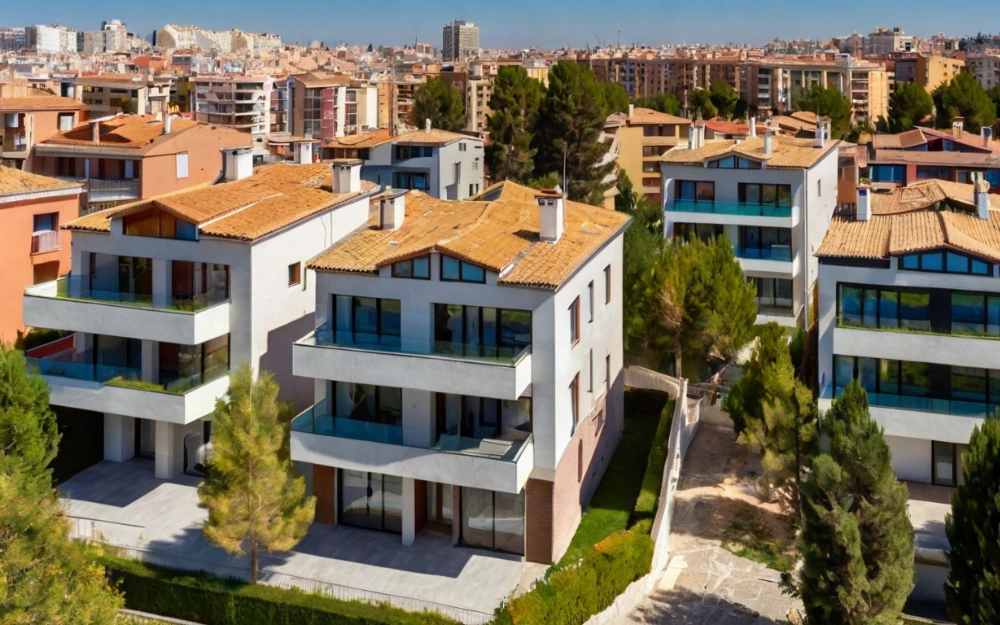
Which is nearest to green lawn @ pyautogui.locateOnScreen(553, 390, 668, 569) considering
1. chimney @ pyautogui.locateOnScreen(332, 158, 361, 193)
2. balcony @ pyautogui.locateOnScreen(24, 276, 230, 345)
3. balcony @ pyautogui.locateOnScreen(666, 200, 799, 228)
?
balcony @ pyautogui.locateOnScreen(666, 200, 799, 228)

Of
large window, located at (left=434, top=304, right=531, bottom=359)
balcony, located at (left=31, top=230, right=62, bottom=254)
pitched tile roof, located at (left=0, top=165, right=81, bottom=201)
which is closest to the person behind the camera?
large window, located at (left=434, top=304, right=531, bottom=359)

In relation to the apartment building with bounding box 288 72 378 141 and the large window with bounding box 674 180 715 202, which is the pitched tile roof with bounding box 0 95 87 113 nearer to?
the large window with bounding box 674 180 715 202

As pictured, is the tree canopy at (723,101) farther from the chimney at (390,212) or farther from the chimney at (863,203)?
the chimney at (390,212)

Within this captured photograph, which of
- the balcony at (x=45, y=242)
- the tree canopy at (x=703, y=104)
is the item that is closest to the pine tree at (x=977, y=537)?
the balcony at (x=45, y=242)

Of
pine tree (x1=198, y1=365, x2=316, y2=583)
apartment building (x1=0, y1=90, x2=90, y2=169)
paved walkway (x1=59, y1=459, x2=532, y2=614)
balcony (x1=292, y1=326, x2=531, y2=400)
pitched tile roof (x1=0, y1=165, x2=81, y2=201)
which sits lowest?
paved walkway (x1=59, y1=459, x2=532, y2=614)

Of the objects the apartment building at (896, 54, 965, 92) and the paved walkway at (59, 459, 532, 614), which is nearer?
the paved walkway at (59, 459, 532, 614)

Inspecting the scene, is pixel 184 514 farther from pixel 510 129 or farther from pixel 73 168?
pixel 510 129
